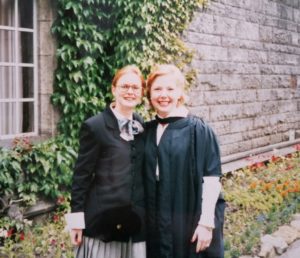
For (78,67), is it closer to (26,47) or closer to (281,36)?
(26,47)

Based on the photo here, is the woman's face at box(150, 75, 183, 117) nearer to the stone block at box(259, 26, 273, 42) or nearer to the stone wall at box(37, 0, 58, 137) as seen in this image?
the stone wall at box(37, 0, 58, 137)

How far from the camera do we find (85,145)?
2.76 metres

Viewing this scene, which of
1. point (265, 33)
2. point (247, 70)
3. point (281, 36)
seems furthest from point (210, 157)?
point (281, 36)

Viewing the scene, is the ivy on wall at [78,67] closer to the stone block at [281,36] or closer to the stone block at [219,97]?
the stone block at [219,97]

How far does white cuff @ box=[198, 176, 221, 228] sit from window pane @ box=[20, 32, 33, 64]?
3278mm

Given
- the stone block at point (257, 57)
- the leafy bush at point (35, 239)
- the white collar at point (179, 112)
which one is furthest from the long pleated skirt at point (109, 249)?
→ the stone block at point (257, 57)

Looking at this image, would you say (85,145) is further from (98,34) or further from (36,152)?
(98,34)

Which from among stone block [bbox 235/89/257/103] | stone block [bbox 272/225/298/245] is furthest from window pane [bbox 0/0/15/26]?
stone block [bbox 235/89/257/103]

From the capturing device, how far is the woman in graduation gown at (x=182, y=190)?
2.70m

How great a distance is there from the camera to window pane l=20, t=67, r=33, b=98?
17.5ft

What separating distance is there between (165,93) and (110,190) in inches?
24.6

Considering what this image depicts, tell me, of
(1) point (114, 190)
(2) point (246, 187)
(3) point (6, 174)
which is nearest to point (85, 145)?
(1) point (114, 190)

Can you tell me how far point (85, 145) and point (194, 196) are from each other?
26.5 inches

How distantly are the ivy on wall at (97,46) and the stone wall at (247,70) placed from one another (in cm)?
111
